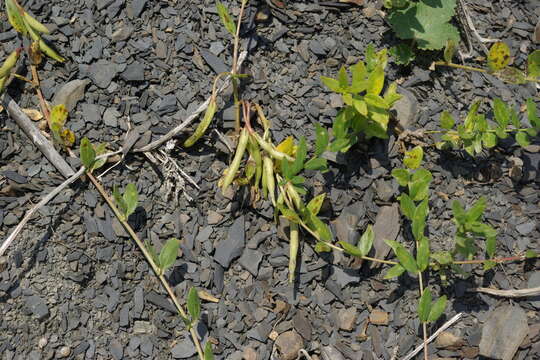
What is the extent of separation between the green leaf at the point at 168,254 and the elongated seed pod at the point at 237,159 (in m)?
0.24

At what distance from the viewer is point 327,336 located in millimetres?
2062

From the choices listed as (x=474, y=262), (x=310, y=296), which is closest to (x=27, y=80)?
(x=310, y=296)

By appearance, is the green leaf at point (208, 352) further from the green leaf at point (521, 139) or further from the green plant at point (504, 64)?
the green plant at point (504, 64)

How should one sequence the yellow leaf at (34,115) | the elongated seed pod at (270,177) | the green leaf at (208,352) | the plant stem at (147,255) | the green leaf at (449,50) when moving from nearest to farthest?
the green leaf at (208,352)
the plant stem at (147,255)
the elongated seed pod at (270,177)
the yellow leaf at (34,115)
the green leaf at (449,50)

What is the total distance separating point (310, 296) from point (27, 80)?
1.26 metres

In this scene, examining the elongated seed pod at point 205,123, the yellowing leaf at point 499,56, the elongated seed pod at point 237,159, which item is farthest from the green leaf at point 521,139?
the elongated seed pod at point 205,123

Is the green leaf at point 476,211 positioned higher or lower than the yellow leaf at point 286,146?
lower

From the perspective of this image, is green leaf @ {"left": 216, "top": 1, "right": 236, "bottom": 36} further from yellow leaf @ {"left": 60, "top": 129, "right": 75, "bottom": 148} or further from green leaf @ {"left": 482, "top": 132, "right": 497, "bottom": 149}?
green leaf @ {"left": 482, "top": 132, "right": 497, "bottom": 149}

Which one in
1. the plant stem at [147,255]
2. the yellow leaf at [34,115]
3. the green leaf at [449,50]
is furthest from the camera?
the green leaf at [449,50]

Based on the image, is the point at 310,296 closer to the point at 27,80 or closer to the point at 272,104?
the point at 272,104

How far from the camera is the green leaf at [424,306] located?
6.27ft

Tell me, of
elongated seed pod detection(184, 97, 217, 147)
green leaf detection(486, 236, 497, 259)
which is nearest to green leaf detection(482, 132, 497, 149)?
green leaf detection(486, 236, 497, 259)

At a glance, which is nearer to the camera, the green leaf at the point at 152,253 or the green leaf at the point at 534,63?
the green leaf at the point at 152,253

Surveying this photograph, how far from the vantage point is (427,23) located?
2.37 metres
